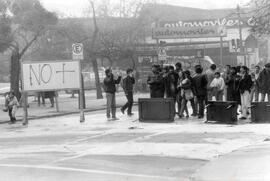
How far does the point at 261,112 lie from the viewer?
16.0m

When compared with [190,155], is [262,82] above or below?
above

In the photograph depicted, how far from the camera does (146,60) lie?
3962cm

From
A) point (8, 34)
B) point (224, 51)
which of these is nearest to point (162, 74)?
point (8, 34)

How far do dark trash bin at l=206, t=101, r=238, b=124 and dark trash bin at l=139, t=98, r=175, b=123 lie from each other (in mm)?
1265

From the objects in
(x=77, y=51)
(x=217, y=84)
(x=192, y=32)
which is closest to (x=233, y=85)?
(x=217, y=84)

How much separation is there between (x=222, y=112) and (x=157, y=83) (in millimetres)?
3012

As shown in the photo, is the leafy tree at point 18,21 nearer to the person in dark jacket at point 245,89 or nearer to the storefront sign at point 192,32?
the person in dark jacket at point 245,89

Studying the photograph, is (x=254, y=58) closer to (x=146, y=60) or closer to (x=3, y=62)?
(x=146, y=60)

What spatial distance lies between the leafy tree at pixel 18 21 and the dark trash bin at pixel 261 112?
617 inches

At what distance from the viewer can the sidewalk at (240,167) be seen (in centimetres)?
872

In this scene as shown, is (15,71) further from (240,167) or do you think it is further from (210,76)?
(240,167)

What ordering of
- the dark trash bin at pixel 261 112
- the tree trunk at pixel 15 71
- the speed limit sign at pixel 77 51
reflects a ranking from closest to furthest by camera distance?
the dark trash bin at pixel 261 112, the speed limit sign at pixel 77 51, the tree trunk at pixel 15 71

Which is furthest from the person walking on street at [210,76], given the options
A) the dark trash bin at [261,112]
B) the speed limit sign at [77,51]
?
the speed limit sign at [77,51]

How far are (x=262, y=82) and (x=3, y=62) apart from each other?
41.9m
